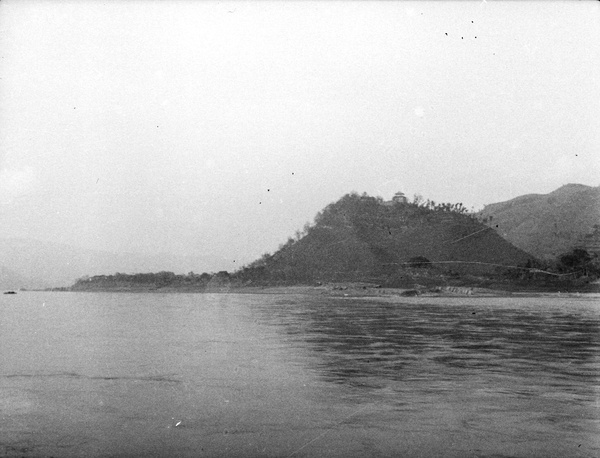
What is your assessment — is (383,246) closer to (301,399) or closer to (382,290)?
(382,290)

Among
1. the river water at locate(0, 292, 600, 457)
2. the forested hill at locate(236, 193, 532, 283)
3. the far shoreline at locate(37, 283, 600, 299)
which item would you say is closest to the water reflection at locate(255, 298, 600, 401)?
the river water at locate(0, 292, 600, 457)

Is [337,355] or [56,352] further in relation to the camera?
[56,352]

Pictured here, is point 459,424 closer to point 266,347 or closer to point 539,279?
point 266,347

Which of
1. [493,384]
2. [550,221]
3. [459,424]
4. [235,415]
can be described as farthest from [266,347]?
[550,221]

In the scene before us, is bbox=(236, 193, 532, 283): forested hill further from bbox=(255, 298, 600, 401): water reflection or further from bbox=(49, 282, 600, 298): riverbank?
bbox=(255, 298, 600, 401): water reflection

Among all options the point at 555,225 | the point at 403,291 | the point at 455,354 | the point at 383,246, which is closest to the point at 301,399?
the point at 455,354

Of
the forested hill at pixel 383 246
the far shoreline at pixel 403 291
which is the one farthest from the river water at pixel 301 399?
the forested hill at pixel 383 246
